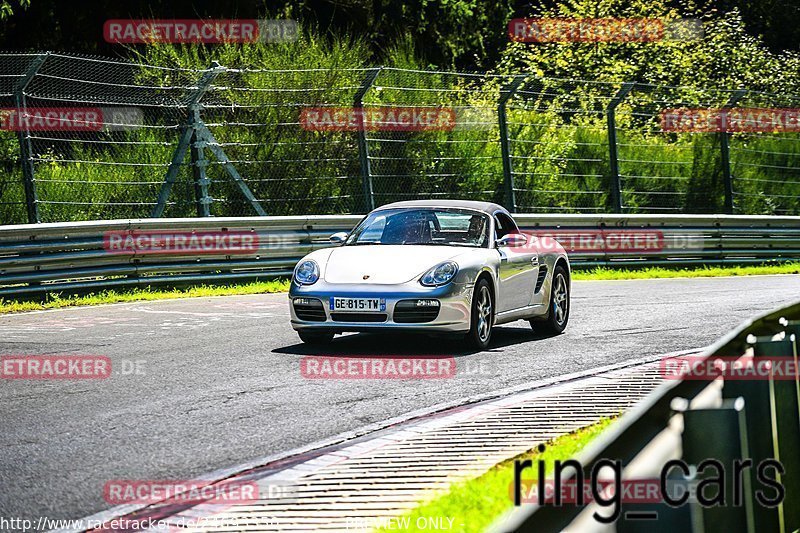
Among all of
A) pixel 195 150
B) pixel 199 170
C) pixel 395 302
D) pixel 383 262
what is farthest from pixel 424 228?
pixel 195 150

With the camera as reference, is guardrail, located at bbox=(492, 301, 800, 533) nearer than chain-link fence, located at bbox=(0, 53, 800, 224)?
Yes

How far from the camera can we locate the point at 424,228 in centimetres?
1188

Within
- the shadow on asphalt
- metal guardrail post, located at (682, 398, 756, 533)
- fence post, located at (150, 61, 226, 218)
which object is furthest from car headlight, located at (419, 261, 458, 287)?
fence post, located at (150, 61, 226, 218)

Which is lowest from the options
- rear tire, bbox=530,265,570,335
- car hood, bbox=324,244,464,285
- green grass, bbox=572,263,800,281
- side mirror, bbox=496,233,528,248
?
green grass, bbox=572,263,800,281

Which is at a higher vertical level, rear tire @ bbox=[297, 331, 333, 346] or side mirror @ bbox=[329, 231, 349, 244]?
side mirror @ bbox=[329, 231, 349, 244]

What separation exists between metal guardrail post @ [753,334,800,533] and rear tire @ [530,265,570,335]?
24.6 ft

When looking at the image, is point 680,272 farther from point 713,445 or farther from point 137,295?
point 713,445

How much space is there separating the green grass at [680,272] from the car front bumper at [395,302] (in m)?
10.1

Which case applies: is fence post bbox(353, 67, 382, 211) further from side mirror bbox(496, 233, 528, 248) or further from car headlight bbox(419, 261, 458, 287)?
car headlight bbox(419, 261, 458, 287)

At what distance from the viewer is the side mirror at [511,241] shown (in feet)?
38.6

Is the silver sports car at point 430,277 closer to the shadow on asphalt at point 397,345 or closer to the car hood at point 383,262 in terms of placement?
the car hood at point 383,262

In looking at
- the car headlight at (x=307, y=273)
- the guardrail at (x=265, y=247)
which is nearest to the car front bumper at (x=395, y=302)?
the car headlight at (x=307, y=273)

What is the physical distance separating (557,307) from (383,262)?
241 centimetres

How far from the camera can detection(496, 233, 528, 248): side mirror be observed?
38.6 ft
